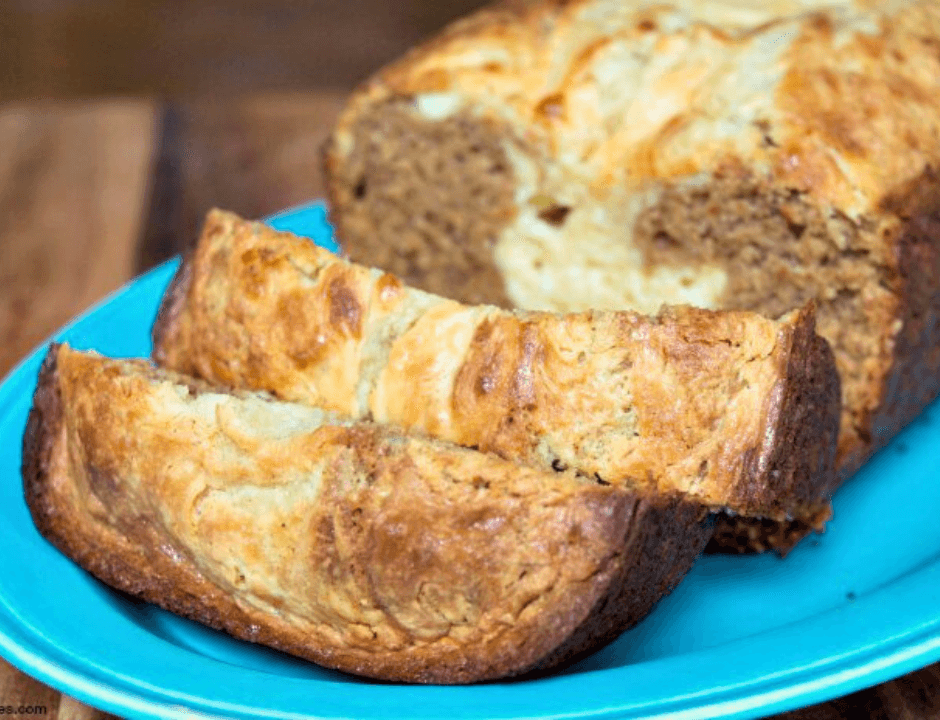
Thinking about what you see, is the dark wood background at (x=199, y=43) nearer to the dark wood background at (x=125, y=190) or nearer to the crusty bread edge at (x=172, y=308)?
the dark wood background at (x=125, y=190)

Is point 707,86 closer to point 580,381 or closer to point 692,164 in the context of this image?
point 692,164

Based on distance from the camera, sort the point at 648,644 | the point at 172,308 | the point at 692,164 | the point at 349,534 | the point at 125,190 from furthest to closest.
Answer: the point at 125,190
the point at 692,164
the point at 172,308
the point at 648,644
the point at 349,534

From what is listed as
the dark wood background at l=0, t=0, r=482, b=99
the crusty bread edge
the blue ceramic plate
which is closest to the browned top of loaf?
the blue ceramic plate

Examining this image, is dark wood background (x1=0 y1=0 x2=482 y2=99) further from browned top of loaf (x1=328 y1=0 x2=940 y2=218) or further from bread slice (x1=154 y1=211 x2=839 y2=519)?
bread slice (x1=154 y1=211 x2=839 y2=519)

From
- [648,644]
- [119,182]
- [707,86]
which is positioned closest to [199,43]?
[119,182]

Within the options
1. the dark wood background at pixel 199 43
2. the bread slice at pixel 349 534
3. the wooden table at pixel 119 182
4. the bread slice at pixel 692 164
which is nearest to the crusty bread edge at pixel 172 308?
the bread slice at pixel 349 534

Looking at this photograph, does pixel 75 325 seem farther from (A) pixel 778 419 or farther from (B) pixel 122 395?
(A) pixel 778 419
